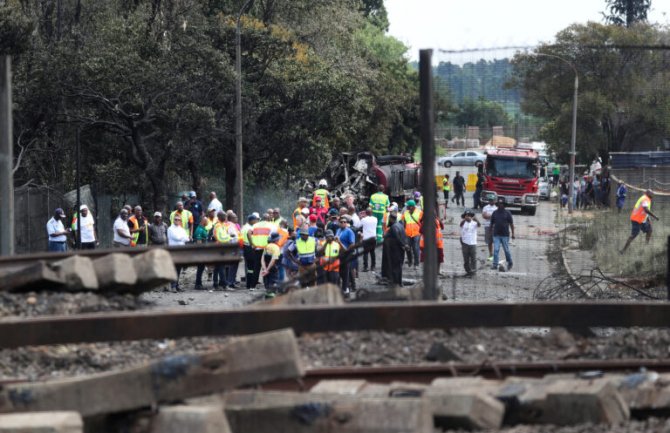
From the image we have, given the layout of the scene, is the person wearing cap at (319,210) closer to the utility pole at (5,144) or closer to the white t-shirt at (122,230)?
the white t-shirt at (122,230)

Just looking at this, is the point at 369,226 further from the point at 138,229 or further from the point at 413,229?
the point at 138,229

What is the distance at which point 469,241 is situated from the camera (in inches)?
971

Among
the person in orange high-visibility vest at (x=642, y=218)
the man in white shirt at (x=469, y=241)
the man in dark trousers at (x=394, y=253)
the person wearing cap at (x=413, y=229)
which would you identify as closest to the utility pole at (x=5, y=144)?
the man in dark trousers at (x=394, y=253)

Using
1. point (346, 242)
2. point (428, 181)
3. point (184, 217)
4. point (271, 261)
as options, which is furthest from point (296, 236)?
point (428, 181)

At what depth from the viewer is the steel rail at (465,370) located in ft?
30.3

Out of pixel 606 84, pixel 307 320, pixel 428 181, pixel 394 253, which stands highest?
pixel 606 84

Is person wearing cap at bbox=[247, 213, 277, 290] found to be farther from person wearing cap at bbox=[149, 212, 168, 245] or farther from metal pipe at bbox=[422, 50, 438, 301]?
metal pipe at bbox=[422, 50, 438, 301]

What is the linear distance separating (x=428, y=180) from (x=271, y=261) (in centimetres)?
1230

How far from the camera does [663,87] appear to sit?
1645cm

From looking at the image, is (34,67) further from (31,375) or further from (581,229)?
(31,375)

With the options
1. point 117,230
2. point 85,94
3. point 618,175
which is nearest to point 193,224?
point 117,230

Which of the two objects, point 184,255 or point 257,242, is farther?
point 257,242

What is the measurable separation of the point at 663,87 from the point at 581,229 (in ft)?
38.7

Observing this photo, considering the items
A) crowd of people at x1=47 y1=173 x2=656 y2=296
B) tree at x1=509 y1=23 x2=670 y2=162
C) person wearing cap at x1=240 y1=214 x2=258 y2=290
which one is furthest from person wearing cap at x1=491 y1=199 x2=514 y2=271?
person wearing cap at x1=240 y1=214 x2=258 y2=290
